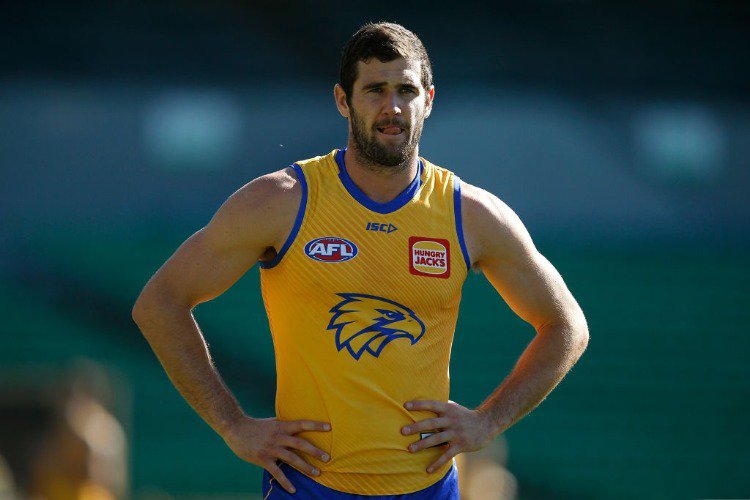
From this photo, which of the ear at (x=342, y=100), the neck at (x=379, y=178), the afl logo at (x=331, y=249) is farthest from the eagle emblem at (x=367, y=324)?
the ear at (x=342, y=100)

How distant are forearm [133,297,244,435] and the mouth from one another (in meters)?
0.74

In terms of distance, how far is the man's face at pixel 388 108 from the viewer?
3.17m

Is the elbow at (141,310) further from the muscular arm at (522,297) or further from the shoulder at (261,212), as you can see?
the muscular arm at (522,297)

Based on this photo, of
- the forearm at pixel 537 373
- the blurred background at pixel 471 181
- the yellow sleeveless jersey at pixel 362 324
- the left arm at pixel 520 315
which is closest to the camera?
the yellow sleeveless jersey at pixel 362 324

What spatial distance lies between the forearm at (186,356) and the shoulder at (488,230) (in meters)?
0.81

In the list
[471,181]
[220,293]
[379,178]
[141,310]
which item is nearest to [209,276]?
[220,293]

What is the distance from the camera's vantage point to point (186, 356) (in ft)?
10.5

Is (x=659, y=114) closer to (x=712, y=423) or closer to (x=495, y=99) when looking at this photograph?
(x=495, y=99)

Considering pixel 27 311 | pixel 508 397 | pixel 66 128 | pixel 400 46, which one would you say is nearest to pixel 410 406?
pixel 508 397

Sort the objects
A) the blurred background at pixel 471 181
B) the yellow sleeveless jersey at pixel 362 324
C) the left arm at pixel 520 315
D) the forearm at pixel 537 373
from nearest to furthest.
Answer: the yellow sleeveless jersey at pixel 362 324 < the left arm at pixel 520 315 < the forearm at pixel 537 373 < the blurred background at pixel 471 181

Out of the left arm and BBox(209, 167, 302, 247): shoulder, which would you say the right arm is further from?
the left arm

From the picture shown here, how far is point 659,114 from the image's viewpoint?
10.5 meters

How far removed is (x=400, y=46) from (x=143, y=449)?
677cm

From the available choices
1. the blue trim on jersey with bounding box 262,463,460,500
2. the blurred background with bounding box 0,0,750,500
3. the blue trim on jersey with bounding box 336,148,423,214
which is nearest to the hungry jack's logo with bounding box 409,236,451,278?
the blue trim on jersey with bounding box 336,148,423,214
